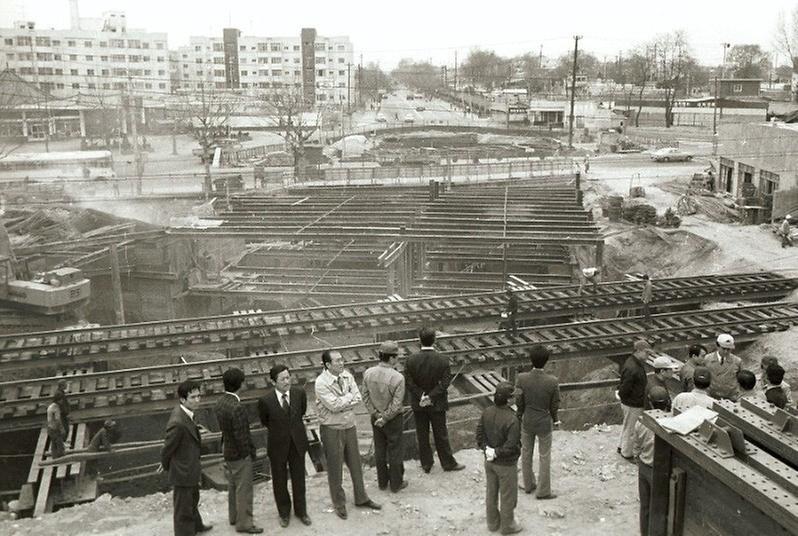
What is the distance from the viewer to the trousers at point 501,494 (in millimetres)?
7117

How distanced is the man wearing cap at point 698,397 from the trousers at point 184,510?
4451mm

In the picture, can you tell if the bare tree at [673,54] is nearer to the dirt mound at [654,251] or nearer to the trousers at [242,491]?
the dirt mound at [654,251]

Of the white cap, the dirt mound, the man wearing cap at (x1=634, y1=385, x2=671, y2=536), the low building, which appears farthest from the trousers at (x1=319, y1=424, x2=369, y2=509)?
the low building

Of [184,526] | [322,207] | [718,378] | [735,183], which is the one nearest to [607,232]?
[735,183]

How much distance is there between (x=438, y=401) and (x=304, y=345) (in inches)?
403

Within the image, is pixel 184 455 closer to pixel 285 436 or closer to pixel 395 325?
pixel 285 436

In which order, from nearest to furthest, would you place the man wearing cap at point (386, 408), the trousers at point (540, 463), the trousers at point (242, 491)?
the trousers at point (242, 491)
the man wearing cap at point (386, 408)
the trousers at point (540, 463)

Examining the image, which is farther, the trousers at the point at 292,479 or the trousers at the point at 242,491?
the trousers at the point at 292,479

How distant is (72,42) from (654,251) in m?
88.8

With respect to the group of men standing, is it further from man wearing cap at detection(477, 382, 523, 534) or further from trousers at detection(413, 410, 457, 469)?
man wearing cap at detection(477, 382, 523, 534)

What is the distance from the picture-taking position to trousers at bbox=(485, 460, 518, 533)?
23.4 feet

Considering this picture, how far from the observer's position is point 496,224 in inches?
958

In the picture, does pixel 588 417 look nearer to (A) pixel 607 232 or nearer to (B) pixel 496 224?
(B) pixel 496 224

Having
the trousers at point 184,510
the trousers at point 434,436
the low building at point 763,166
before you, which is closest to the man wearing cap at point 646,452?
the trousers at point 434,436
